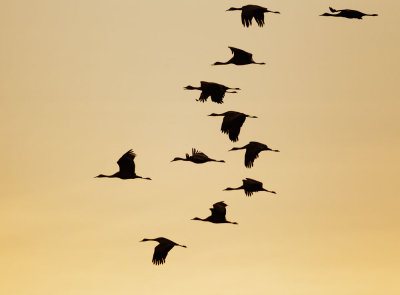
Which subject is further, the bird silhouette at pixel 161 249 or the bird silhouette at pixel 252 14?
the bird silhouette at pixel 161 249

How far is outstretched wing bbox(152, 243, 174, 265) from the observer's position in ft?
253

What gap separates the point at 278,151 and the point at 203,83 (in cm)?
500

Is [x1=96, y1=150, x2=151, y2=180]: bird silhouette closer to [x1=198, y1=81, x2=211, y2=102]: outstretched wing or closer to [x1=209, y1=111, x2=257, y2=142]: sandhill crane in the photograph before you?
[x1=209, y1=111, x2=257, y2=142]: sandhill crane

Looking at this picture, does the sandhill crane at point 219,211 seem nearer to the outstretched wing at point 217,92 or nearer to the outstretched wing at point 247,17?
the outstretched wing at point 217,92

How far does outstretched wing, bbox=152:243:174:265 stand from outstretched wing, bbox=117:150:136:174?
13.2ft

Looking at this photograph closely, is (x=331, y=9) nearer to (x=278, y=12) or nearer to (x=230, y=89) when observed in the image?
(x=278, y=12)

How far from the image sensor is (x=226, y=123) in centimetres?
7775

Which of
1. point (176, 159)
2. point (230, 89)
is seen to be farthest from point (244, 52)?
point (176, 159)

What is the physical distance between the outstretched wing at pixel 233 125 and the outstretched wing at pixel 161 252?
19.7ft

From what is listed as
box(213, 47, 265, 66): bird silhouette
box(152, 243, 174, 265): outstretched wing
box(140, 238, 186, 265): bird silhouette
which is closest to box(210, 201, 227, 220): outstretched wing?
box(140, 238, 186, 265): bird silhouette

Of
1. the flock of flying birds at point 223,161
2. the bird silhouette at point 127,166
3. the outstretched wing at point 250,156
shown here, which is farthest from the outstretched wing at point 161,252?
the outstretched wing at point 250,156

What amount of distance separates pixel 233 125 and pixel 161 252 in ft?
23.0

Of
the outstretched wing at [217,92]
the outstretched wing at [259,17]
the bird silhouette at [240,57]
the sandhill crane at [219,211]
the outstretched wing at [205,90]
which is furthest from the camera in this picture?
the sandhill crane at [219,211]

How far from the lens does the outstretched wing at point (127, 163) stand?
255 feet
